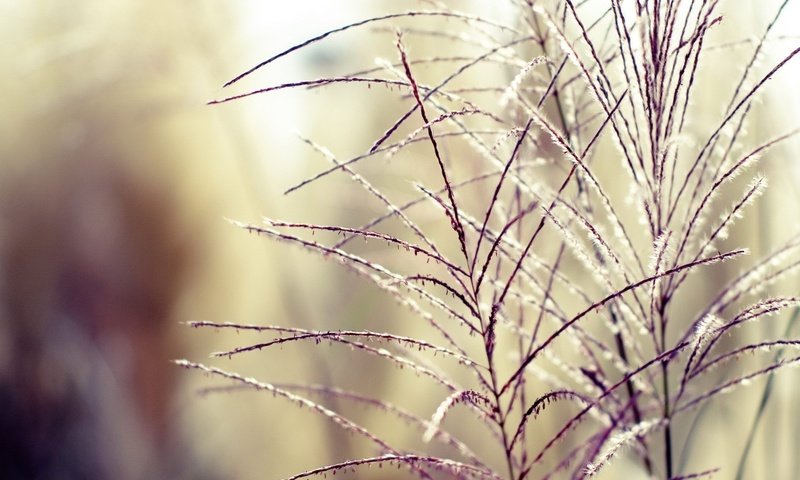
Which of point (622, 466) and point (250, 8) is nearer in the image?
point (622, 466)

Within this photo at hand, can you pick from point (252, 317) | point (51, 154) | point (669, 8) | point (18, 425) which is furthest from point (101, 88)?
point (669, 8)

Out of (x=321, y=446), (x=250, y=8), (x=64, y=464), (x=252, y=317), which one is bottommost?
(x=64, y=464)

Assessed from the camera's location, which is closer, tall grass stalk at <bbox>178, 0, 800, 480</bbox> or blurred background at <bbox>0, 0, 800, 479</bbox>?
tall grass stalk at <bbox>178, 0, 800, 480</bbox>

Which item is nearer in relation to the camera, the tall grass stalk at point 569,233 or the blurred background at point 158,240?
the tall grass stalk at point 569,233

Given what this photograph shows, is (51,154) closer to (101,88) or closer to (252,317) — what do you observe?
(101,88)

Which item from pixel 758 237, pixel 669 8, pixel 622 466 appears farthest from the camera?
pixel 622 466
